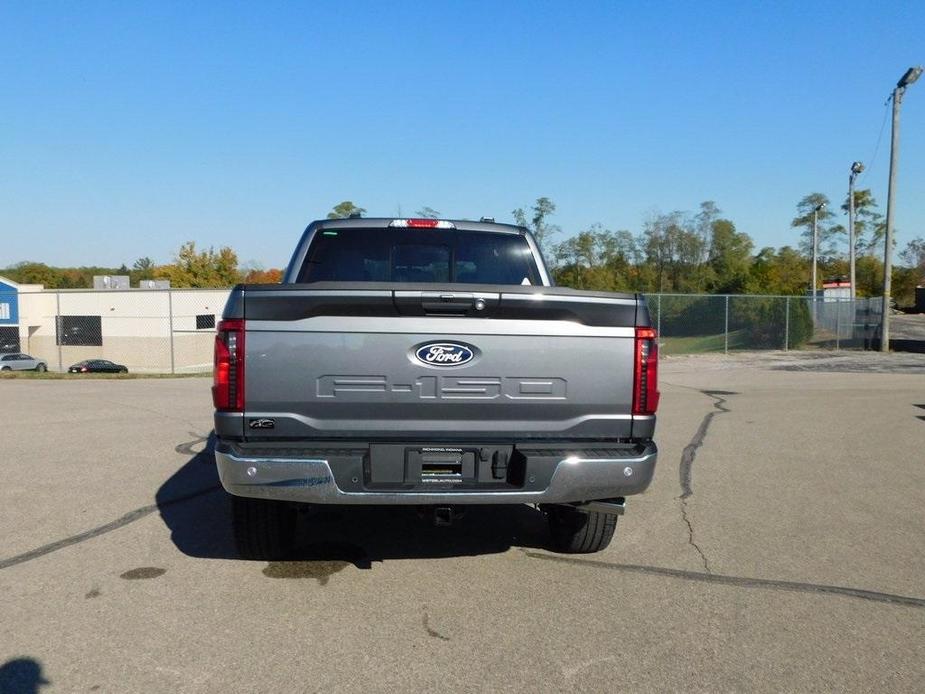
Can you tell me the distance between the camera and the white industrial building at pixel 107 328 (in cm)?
4194

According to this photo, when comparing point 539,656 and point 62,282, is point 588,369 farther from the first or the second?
point 62,282

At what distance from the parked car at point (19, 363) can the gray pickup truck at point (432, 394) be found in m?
33.9

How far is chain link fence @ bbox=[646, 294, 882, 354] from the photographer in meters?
26.8

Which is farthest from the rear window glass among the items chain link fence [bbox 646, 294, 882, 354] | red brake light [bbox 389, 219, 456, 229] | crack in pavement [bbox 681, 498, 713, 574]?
chain link fence [bbox 646, 294, 882, 354]

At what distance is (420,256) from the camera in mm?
5945

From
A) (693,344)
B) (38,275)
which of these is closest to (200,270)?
(38,275)

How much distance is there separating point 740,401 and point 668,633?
10.7m

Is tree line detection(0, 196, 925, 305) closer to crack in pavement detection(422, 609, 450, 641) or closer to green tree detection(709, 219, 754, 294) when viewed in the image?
green tree detection(709, 219, 754, 294)

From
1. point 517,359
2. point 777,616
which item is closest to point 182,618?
point 517,359

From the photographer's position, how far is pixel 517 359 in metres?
4.10

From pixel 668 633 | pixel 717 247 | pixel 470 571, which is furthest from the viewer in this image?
pixel 717 247

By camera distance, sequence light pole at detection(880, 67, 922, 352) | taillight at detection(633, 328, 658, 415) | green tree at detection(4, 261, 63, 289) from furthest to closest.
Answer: green tree at detection(4, 261, 63, 289)
light pole at detection(880, 67, 922, 352)
taillight at detection(633, 328, 658, 415)

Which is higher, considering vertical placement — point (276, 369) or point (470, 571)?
point (276, 369)

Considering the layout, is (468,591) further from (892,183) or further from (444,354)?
(892,183)
